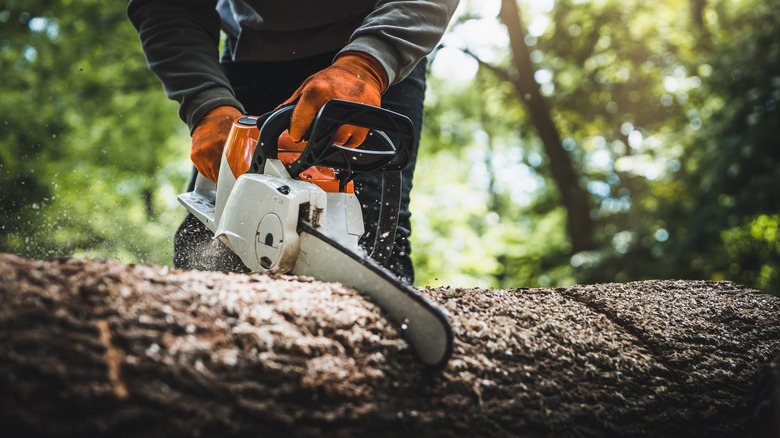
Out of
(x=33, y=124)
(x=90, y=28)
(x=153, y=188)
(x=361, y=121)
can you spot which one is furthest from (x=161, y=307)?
(x=153, y=188)

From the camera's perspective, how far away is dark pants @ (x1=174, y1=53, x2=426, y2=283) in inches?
85.9

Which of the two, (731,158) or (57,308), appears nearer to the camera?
(57,308)

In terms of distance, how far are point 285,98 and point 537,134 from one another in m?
7.97

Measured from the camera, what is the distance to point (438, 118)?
9656mm

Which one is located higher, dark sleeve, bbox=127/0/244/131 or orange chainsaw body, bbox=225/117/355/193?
dark sleeve, bbox=127/0/244/131

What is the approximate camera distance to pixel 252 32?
96.7 inches

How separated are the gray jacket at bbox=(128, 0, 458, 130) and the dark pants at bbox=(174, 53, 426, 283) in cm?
6

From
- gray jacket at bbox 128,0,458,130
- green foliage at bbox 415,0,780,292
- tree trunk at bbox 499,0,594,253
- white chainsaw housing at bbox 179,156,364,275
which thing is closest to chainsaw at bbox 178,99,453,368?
white chainsaw housing at bbox 179,156,364,275

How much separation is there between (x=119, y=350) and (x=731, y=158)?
20.2 ft

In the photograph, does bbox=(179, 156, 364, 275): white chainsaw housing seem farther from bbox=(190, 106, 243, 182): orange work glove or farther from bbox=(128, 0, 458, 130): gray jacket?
bbox=(128, 0, 458, 130): gray jacket

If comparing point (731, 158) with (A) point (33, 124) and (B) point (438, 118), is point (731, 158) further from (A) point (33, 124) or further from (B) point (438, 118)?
(A) point (33, 124)

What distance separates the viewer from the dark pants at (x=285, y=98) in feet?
7.16

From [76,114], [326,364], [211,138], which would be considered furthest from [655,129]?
[326,364]

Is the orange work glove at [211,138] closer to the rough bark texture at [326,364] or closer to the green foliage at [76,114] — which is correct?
the rough bark texture at [326,364]
